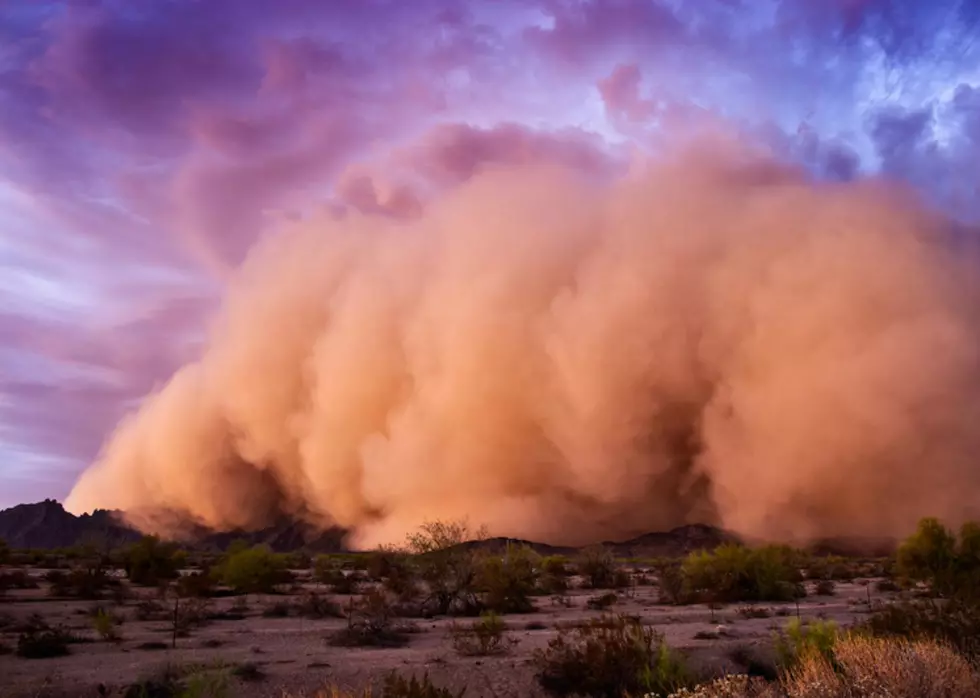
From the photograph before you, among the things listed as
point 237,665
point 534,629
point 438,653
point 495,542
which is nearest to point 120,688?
point 237,665

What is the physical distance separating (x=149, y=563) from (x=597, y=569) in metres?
24.6

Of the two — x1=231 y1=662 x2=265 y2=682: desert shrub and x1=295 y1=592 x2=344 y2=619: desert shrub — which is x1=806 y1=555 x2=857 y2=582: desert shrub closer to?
x1=295 y1=592 x2=344 y2=619: desert shrub

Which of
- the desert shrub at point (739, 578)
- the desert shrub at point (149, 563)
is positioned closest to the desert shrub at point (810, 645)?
the desert shrub at point (739, 578)

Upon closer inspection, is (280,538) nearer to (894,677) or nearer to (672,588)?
(672,588)

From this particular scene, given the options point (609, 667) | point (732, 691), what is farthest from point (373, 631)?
point (732, 691)

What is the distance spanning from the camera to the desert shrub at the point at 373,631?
19891 mm

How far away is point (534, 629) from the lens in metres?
22.2

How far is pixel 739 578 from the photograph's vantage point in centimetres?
3450

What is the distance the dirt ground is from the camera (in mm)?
14523

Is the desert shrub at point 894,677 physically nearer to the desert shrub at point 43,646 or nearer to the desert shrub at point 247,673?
the desert shrub at point 247,673

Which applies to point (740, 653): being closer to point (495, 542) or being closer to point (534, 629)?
point (534, 629)

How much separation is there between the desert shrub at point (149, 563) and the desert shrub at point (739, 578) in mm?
26245

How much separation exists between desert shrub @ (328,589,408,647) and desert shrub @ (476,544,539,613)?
6300mm

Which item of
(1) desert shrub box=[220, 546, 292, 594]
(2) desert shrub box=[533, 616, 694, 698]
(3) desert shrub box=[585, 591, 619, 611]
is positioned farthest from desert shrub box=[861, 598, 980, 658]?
(1) desert shrub box=[220, 546, 292, 594]
